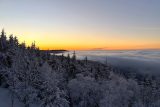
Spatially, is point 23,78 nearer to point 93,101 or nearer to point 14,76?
point 14,76

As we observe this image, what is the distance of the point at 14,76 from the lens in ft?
243

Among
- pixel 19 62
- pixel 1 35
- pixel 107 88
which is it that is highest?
pixel 1 35

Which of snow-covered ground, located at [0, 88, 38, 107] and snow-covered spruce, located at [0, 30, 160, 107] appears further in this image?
snow-covered ground, located at [0, 88, 38, 107]

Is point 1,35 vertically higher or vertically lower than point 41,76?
higher

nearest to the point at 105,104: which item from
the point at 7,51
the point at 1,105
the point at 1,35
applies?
the point at 1,105

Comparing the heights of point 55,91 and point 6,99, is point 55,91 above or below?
above

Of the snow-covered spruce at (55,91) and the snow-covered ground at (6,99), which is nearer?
the snow-covered spruce at (55,91)

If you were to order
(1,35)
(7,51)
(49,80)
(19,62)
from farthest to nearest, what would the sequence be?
1. (1,35)
2. (7,51)
3. (19,62)
4. (49,80)

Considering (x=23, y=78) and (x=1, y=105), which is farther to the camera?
(x=1, y=105)

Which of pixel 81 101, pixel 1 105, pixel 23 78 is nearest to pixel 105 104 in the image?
pixel 81 101

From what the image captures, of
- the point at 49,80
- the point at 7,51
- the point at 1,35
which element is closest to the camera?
the point at 49,80

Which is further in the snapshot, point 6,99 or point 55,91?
point 6,99

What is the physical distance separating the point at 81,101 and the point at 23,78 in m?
20.1

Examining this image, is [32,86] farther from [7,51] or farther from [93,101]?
[7,51]
